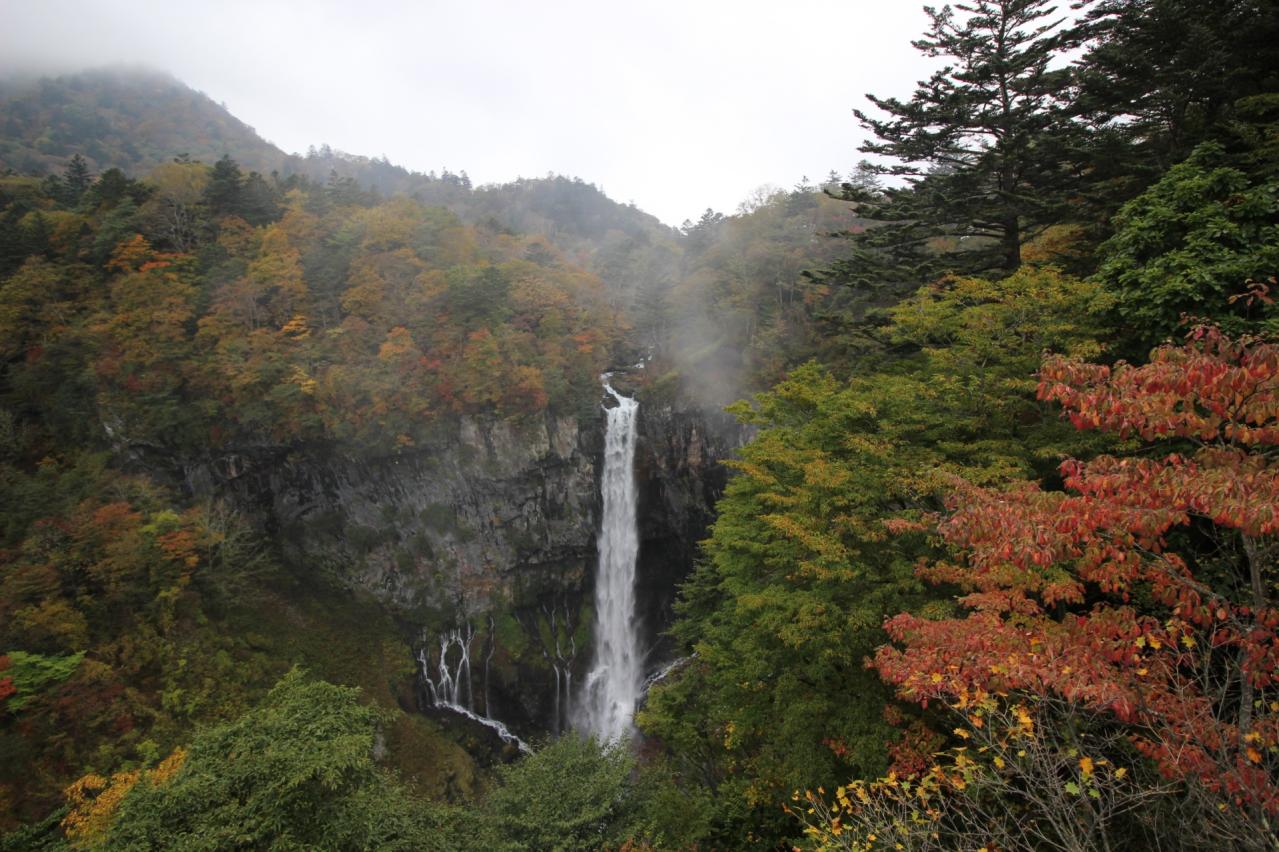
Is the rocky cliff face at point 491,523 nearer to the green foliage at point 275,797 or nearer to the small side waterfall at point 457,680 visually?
the small side waterfall at point 457,680

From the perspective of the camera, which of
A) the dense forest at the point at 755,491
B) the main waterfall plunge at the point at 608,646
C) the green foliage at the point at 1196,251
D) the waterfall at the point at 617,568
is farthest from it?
the waterfall at the point at 617,568

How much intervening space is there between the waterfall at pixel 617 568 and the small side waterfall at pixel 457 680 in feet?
13.8

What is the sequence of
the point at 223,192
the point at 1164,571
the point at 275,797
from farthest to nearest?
the point at 223,192
the point at 275,797
the point at 1164,571

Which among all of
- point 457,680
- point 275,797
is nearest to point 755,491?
point 275,797

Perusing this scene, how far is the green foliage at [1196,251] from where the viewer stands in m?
6.87

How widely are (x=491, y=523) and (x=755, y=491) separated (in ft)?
53.5

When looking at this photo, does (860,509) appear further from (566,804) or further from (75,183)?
(75,183)

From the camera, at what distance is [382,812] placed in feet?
32.7

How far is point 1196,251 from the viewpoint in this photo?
729 centimetres

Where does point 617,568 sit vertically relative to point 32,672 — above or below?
below

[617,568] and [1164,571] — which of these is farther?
[617,568]

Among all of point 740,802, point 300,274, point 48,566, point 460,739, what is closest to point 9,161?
point 300,274

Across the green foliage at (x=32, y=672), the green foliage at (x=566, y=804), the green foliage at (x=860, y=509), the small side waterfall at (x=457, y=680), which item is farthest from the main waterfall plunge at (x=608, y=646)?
the green foliage at (x=860, y=509)

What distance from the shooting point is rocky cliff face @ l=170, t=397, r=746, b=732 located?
2433 centimetres
